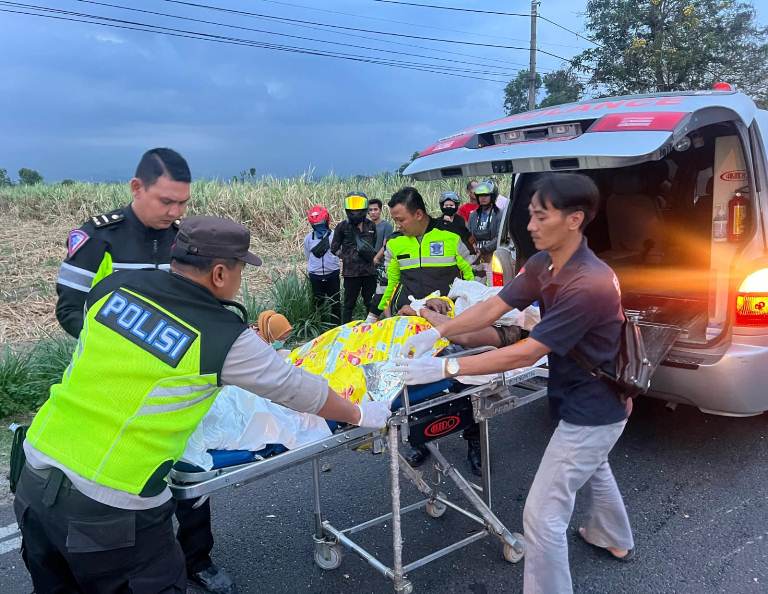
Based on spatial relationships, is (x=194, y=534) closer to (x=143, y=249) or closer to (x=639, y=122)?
(x=143, y=249)

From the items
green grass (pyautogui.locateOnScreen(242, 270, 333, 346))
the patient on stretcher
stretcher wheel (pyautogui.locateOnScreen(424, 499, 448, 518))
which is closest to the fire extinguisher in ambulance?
the patient on stretcher

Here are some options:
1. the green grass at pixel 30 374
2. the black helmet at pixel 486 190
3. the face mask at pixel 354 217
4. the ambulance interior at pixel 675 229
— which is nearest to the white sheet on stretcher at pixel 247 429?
the ambulance interior at pixel 675 229

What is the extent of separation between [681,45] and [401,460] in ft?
86.0

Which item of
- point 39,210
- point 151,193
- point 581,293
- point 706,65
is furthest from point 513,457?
point 706,65

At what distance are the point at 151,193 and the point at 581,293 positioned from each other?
183 cm

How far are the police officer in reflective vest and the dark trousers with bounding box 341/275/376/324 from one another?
87.8 inches

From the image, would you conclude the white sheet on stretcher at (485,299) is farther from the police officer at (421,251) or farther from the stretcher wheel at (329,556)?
the stretcher wheel at (329,556)

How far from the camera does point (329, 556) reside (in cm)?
296

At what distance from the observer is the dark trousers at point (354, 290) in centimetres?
697

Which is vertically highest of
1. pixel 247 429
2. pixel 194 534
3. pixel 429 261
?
pixel 429 261

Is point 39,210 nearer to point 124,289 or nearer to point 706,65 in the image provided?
point 124,289

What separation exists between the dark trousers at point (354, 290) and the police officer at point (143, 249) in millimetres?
4114

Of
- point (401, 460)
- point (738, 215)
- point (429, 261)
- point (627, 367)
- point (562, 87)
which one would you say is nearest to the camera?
point (627, 367)

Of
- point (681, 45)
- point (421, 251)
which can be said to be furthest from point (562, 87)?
point (421, 251)
